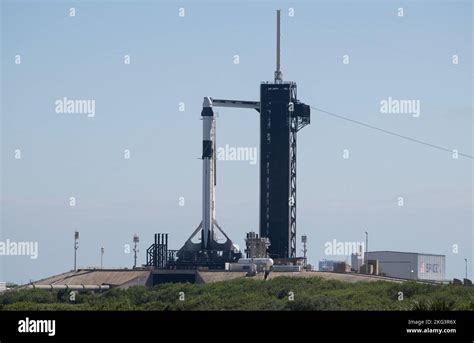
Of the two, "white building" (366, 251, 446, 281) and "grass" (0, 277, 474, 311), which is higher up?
"white building" (366, 251, 446, 281)

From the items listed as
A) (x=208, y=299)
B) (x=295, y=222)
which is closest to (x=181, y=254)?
(x=295, y=222)

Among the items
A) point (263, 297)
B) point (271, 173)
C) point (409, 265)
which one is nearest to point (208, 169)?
point (271, 173)

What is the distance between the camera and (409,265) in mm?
172625

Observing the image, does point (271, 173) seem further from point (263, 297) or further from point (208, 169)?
point (263, 297)

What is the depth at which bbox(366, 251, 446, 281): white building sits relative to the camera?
171 m

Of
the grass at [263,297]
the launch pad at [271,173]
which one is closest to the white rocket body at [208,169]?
the launch pad at [271,173]

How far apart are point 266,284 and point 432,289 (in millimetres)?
29854

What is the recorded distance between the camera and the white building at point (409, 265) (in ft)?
561

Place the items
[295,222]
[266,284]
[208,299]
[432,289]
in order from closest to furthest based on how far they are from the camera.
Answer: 1. [432,289]
2. [208,299]
3. [266,284]
4. [295,222]

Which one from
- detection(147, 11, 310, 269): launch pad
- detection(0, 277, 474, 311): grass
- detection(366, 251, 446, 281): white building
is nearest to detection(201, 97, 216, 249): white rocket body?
detection(147, 11, 310, 269): launch pad

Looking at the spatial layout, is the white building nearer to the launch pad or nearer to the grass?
the launch pad

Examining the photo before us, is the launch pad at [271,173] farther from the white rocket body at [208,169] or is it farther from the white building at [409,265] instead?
the white building at [409,265]
